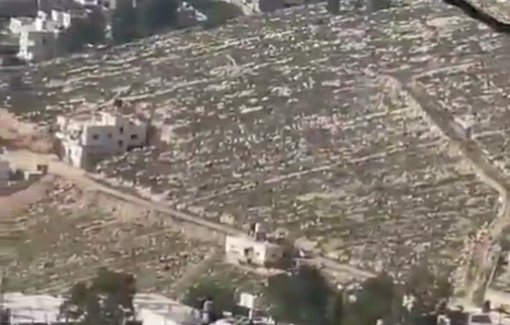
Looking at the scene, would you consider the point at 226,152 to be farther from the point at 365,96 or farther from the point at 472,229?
the point at 472,229

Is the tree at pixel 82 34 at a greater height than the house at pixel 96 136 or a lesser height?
greater

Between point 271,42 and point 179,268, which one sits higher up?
point 271,42

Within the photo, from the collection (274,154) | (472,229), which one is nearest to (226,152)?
(274,154)

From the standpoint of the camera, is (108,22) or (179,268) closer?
(179,268)

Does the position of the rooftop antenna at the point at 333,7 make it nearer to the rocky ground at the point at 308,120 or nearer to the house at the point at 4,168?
the rocky ground at the point at 308,120

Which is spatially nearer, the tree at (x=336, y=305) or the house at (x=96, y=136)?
the tree at (x=336, y=305)

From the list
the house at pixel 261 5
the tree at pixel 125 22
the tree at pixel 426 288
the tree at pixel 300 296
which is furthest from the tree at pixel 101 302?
the house at pixel 261 5

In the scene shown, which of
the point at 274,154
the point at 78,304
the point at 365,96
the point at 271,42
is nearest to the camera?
the point at 78,304

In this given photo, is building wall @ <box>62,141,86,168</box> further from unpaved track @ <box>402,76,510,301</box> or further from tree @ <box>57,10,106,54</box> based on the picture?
unpaved track @ <box>402,76,510,301</box>
